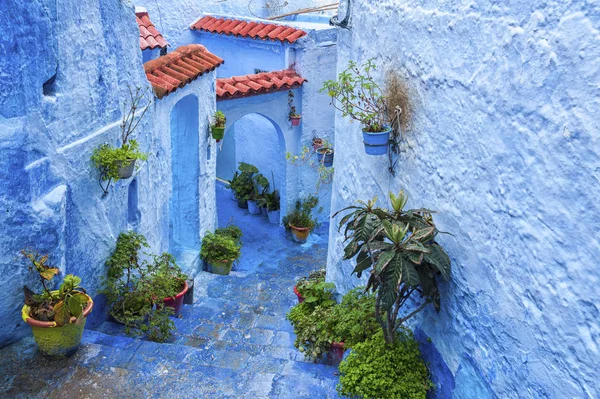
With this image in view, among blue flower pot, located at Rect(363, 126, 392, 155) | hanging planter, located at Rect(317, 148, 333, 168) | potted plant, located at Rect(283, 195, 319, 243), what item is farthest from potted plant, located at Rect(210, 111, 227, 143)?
blue flower pot, located at Rect(363, 126, 392, 155)

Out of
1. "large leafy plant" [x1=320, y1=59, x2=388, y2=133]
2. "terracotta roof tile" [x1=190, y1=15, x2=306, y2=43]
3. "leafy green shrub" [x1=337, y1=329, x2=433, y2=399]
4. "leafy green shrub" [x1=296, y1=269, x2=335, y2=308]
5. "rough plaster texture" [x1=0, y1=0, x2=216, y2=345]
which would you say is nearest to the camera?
"leafy green shrub" [x1=337, y1=329, x2=433, y2=399]

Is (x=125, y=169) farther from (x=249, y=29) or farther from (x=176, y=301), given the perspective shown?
(x=249, y=29)

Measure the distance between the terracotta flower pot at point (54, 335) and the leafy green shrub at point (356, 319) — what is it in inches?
88.1

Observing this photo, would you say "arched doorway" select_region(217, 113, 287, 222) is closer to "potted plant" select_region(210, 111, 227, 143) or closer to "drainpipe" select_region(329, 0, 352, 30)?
"potted plant" select_region(210, 111, 227, 143)

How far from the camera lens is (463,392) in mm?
4168

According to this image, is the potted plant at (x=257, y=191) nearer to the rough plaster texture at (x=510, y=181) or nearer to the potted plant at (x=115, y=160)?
the potted plant at (x=115, y=160)

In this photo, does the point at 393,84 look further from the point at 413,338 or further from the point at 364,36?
the point at 413,338

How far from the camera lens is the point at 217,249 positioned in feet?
31.2

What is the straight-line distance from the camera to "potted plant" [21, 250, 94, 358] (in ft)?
16.0

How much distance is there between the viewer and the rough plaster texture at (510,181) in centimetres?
292

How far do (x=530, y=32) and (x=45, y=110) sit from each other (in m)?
3.75

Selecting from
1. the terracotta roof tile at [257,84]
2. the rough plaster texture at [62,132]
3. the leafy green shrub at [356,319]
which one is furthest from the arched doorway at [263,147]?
the leafy green shrub at [356,319]

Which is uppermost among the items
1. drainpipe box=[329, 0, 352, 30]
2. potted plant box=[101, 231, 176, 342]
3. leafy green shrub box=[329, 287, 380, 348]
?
drainpipe box=[329, 0, 352, 30]

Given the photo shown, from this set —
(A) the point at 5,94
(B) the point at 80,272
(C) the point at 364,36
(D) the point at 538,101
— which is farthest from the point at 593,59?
(B) the point at 80,272
